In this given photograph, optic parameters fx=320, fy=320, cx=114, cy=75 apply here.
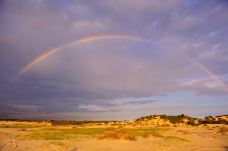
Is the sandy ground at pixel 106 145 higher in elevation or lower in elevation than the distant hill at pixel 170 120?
lower

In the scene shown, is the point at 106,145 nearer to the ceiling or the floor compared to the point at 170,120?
nearer to the floor

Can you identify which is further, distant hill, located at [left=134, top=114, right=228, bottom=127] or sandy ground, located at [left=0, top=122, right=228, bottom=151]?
distant hill, located at [left=134, top=114, right=228, bottom=127]

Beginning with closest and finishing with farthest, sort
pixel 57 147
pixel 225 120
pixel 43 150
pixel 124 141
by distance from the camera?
pixel 43 150
pixel 57 147
pixel 124 141
pixel 225 120

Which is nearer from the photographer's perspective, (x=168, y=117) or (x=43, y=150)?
(x=43, y=150)

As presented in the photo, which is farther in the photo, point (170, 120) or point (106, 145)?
point (170, 120)

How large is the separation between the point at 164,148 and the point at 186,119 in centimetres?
9386

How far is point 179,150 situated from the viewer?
2825 centimetres

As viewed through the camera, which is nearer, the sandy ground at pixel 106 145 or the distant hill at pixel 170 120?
the sandy ground at pixel 106 145

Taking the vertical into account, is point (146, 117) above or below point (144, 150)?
above

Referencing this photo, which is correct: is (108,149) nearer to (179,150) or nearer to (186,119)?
(179,150)

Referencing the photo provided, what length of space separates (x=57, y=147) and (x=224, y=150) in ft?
48.8

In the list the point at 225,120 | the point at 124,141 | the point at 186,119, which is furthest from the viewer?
the point at 186,119

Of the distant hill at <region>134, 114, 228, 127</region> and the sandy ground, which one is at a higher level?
the distant hill at <region>134, 114, 228, 127</region>

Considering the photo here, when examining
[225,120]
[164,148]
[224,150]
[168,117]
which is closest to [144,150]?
[164,148]
